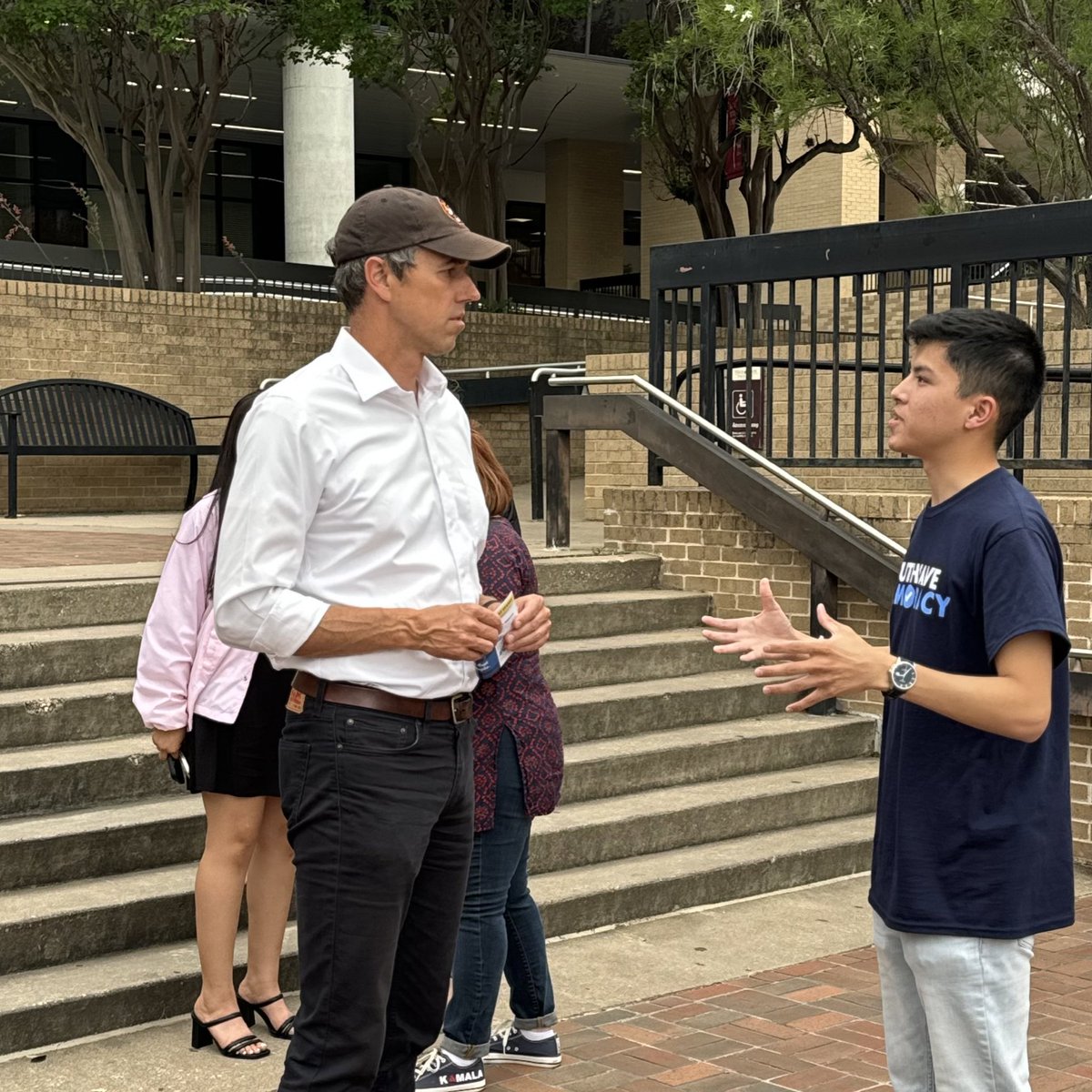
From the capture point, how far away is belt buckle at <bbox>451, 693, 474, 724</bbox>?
10.1ft

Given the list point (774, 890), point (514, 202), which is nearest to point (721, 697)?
point (774, 890)

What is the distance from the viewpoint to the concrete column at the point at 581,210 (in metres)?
33.5

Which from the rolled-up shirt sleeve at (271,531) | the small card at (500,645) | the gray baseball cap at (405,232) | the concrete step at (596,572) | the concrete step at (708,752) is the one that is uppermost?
the gray baseball cap at (405,232)

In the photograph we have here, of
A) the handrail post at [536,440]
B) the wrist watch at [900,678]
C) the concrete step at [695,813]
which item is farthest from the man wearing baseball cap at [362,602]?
the handrail post at [536,440]

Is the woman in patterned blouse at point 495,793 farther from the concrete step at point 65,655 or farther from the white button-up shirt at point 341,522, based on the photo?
the concrete step at point 65,655

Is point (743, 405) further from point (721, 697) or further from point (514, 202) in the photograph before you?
point (514, 202)

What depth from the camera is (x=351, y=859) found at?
298cm

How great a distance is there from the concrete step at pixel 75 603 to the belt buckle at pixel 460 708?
349cm

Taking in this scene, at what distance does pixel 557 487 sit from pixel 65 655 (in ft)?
11.2

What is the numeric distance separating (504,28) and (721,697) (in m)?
17.4

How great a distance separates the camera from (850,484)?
9.95m

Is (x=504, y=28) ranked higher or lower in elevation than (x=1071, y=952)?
higher

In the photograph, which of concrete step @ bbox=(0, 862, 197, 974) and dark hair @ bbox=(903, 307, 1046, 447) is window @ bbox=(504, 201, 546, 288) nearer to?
concrete step @ bbox=(0, 862, 197, 974)

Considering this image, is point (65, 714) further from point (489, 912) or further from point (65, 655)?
point (489, 912)
